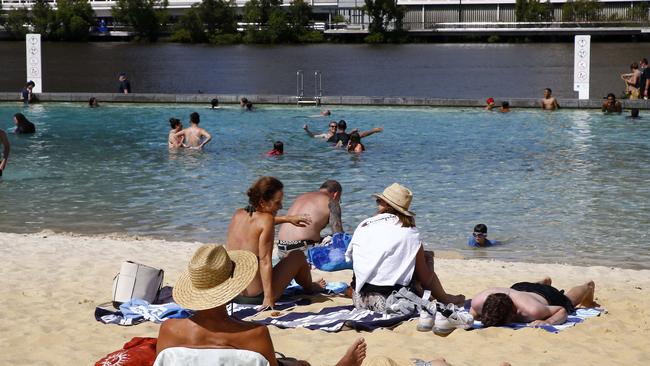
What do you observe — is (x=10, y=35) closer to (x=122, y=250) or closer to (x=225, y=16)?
(x=225, y=16)

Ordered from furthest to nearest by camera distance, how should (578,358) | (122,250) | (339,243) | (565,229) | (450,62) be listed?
(450,62)
(565,229)
(122,250)
(339,243)
(578,358)

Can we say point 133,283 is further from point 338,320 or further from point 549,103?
point 549,103

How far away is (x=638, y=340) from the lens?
795 centimetres

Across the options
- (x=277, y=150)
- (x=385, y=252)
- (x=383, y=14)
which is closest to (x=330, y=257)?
(x=385, y=252)

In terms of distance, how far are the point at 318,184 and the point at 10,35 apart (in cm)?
11098

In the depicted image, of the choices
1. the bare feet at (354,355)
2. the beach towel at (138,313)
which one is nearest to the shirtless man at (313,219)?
the beach towel at (138,313)

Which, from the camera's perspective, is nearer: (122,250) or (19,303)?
(19,303)

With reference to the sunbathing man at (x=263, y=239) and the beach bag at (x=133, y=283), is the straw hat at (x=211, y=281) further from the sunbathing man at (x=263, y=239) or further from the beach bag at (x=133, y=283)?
the beach bag at (x=133, y=283)

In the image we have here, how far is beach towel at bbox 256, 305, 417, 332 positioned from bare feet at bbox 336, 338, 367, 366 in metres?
1.88

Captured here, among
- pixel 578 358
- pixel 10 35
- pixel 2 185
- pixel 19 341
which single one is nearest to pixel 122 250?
pixel 19 341

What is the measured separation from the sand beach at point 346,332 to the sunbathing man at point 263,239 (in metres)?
0.33

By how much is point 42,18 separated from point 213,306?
11733 centimetres

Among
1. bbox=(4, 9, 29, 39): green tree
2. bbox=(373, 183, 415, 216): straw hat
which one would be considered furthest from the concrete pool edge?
bbox=(4, 9, 29, 39): green tree

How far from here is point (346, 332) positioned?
8156 mm
